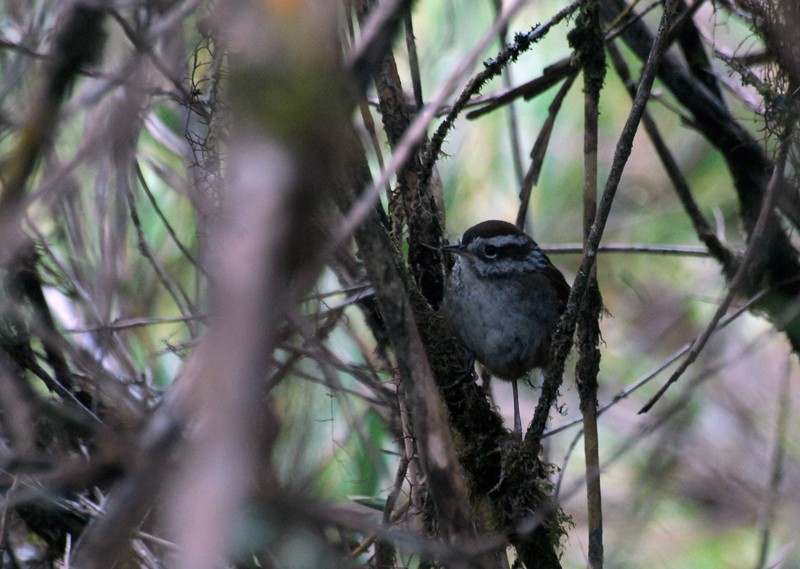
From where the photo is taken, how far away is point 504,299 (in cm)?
460

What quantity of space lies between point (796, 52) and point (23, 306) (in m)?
3.05

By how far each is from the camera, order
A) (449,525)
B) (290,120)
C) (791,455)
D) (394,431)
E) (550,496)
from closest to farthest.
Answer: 1. (290,120)
2. (449,525)
3. (550,496)
4. (394,431)
5. (791,455)

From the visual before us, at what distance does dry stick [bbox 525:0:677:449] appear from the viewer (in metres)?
2.83

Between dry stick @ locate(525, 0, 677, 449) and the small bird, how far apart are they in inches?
48.0

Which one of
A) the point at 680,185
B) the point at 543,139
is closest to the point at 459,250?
the point at 543,139

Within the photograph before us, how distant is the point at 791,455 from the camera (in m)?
6.18

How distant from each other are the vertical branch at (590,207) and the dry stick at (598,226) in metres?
0.18

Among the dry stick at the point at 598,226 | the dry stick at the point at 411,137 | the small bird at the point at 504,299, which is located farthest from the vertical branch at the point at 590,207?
the dry stick at the point at 411,137

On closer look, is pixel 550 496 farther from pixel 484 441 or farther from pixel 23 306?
pixel 23 306

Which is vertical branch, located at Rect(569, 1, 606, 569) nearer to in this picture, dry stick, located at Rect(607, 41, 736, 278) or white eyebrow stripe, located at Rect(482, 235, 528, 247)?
dry stick, located at Rect(607, 41, 736, 278)

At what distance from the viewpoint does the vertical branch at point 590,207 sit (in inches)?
125

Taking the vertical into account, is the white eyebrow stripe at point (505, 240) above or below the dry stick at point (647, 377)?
above

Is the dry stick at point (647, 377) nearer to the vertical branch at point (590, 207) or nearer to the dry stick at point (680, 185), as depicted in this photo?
the vertical branch at point (590, 207)

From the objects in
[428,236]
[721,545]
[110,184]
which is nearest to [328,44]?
[110,184]
